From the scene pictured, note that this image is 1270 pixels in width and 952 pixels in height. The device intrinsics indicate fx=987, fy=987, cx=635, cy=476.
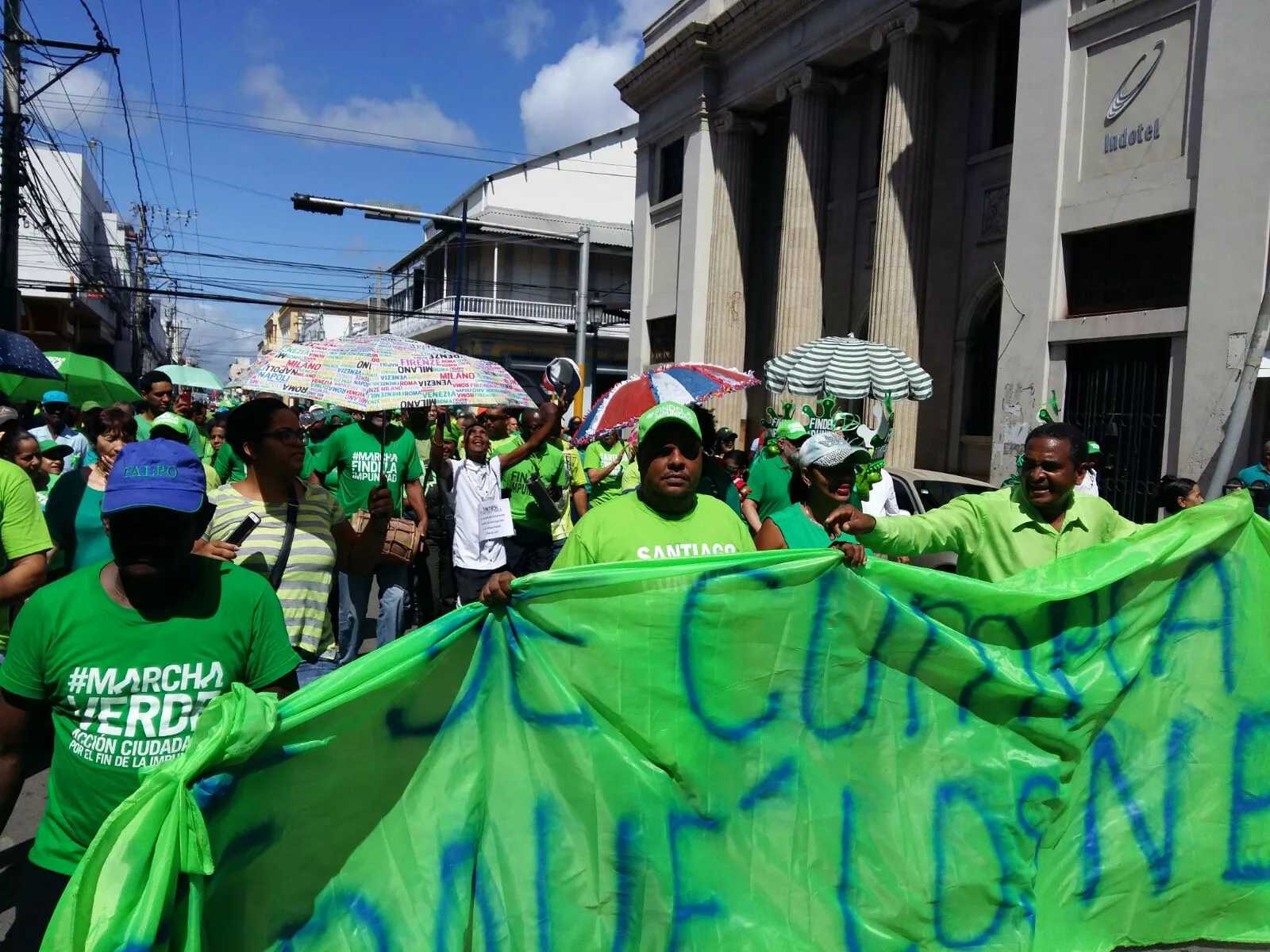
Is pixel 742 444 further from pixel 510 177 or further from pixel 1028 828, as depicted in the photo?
pixel 510 177

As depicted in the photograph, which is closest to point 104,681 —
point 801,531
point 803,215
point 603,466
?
point 801,531

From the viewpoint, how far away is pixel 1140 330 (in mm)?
11438

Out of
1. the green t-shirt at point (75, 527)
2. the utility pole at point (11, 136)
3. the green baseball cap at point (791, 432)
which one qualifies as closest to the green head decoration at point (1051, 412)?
the green baseball cap at point (791, 432)

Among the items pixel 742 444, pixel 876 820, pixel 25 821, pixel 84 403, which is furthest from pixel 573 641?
pixel 742 444

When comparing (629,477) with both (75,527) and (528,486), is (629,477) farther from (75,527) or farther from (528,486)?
(75,527)

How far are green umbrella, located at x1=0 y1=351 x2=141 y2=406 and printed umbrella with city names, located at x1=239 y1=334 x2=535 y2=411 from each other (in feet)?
26.0

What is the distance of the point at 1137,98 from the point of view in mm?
11469

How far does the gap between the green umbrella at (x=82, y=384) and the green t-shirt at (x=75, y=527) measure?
306 inches

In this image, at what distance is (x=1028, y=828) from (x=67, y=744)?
285 centimetres

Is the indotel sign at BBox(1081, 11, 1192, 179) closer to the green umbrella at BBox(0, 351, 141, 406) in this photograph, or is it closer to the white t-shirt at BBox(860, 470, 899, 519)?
the white t-shirt at BBox(860, 470, 899, 519)

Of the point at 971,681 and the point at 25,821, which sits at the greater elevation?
the point at 971,681

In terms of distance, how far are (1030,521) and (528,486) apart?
4.17 m

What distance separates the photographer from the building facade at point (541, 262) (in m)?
44.4

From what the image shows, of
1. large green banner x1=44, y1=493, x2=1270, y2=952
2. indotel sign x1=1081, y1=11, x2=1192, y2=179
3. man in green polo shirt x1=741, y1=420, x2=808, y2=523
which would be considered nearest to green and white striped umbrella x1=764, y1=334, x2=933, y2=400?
indotel sign x1=1081, y1=11, x2=1192, y2=179
